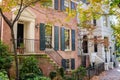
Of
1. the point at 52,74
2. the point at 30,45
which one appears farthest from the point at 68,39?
the point at 52,74

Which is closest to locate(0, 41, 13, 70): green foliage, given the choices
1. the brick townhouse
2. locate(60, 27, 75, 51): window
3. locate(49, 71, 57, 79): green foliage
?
the brick townhouse

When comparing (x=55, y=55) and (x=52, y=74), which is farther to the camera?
(x=55, y=55)

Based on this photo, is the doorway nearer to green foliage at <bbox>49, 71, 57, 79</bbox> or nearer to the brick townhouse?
the brick townhouse

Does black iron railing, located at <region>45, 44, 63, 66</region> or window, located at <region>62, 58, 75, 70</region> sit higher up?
black iron railing, located at <region>45, 44, 63, 66</region>

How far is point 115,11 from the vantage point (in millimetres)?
10984

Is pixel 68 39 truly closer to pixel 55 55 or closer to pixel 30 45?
pixel 55 55

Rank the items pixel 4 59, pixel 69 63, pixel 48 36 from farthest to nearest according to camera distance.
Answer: pixel 69 63 → pixel 48 36 → pixel 4 59

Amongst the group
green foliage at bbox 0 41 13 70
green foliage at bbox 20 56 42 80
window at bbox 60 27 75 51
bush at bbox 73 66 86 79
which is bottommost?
bush at bbox 73 66 86 79

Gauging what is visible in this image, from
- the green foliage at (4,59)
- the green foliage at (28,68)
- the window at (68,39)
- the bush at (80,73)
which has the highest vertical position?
the window at (68,39)

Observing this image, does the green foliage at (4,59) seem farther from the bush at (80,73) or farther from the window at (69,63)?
the window at (69,63)

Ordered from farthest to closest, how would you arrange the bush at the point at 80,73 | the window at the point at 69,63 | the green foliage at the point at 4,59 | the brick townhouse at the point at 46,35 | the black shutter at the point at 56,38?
the window at the point at 69,63 < the black shutter at the point at 56,38 < the bush at the point at 80,73 < the brick townhouse at the point at 46,35 < the green foliage at the point at 4,59

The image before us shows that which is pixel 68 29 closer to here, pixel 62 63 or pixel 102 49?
pixel 62 63

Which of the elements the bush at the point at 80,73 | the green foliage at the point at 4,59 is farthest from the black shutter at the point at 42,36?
the green foliage at the point at 4,59

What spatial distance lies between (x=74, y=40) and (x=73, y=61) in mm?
2242
